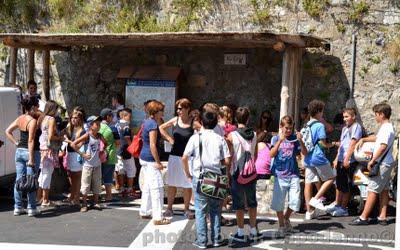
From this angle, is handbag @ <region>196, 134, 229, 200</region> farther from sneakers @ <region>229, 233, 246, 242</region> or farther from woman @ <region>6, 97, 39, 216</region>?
woman @ <region>6, 97, 39, 216</region>

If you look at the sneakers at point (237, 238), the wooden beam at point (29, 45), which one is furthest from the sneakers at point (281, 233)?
the wooden beam at point (29, 45)

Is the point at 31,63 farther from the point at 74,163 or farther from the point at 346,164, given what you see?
the point at 346,164

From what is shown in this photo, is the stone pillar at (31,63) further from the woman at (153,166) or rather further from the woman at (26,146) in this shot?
the woman at (153,166)

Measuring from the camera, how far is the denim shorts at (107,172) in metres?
9.43

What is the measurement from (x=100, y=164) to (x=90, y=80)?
479cm

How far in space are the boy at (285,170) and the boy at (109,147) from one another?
9.47 feet

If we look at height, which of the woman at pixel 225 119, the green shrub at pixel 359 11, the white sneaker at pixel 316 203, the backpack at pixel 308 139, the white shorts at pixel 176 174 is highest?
the green shrub at pixel 359 11

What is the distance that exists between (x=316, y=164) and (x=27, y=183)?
4.06 meters

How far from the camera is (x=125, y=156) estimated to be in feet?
32.9

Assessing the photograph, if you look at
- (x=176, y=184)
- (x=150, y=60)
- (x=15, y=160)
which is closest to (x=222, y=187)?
(x=176, y=184)

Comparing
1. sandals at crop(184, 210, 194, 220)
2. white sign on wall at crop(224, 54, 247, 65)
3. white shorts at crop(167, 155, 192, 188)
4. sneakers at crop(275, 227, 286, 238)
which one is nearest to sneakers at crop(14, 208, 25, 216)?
white shorts at crop(167, 155, 192, 188)

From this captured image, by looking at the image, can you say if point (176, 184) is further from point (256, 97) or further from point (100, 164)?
point (256, 97)

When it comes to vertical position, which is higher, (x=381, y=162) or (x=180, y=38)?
(x=180, y=38)

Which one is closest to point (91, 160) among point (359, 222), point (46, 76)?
point (359, 222)
